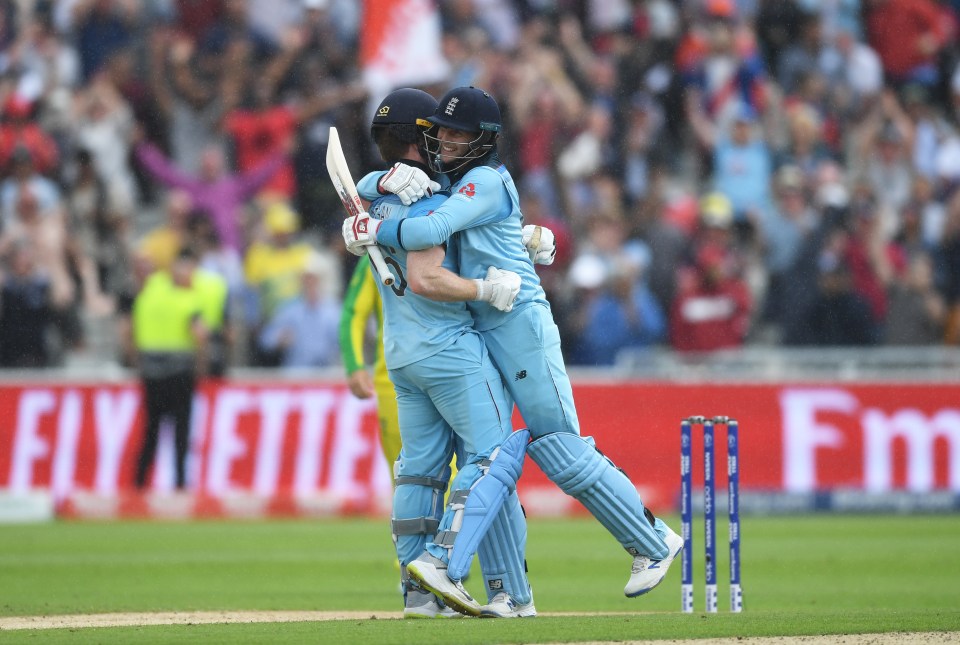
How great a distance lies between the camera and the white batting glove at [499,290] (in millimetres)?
8477

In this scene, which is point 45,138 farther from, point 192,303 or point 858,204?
point 858,204

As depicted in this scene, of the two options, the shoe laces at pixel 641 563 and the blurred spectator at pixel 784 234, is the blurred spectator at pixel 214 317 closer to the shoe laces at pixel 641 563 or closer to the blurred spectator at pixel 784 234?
the blurred spectator at pixel 784 234

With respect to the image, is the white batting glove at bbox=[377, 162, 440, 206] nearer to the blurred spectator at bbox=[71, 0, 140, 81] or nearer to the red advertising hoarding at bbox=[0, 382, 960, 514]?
the red advertising hoarding at bbox=[0, 382, 960, 514]

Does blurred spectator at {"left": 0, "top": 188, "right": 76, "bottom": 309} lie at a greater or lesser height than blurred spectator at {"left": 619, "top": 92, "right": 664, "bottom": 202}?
lesser

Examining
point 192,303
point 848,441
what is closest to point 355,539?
point 192,303

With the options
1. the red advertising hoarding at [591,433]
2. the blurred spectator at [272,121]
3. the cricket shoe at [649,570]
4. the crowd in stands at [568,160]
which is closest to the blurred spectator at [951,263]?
the crowd in stands at [568,160]

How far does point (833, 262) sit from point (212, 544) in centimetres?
768

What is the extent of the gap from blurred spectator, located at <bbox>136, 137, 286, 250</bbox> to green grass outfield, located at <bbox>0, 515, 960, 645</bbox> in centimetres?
383

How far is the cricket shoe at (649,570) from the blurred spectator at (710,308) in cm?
917

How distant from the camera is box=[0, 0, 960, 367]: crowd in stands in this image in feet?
60.0

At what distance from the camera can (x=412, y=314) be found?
8695mm

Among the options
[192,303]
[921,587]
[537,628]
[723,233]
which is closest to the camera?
[537,628]

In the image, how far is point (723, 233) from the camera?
18.2 metres

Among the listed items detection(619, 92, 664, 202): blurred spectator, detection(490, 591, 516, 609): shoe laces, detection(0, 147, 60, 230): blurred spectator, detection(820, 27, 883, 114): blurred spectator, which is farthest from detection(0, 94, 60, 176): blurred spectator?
detection(490, 591, 516, 609): shoe laces
